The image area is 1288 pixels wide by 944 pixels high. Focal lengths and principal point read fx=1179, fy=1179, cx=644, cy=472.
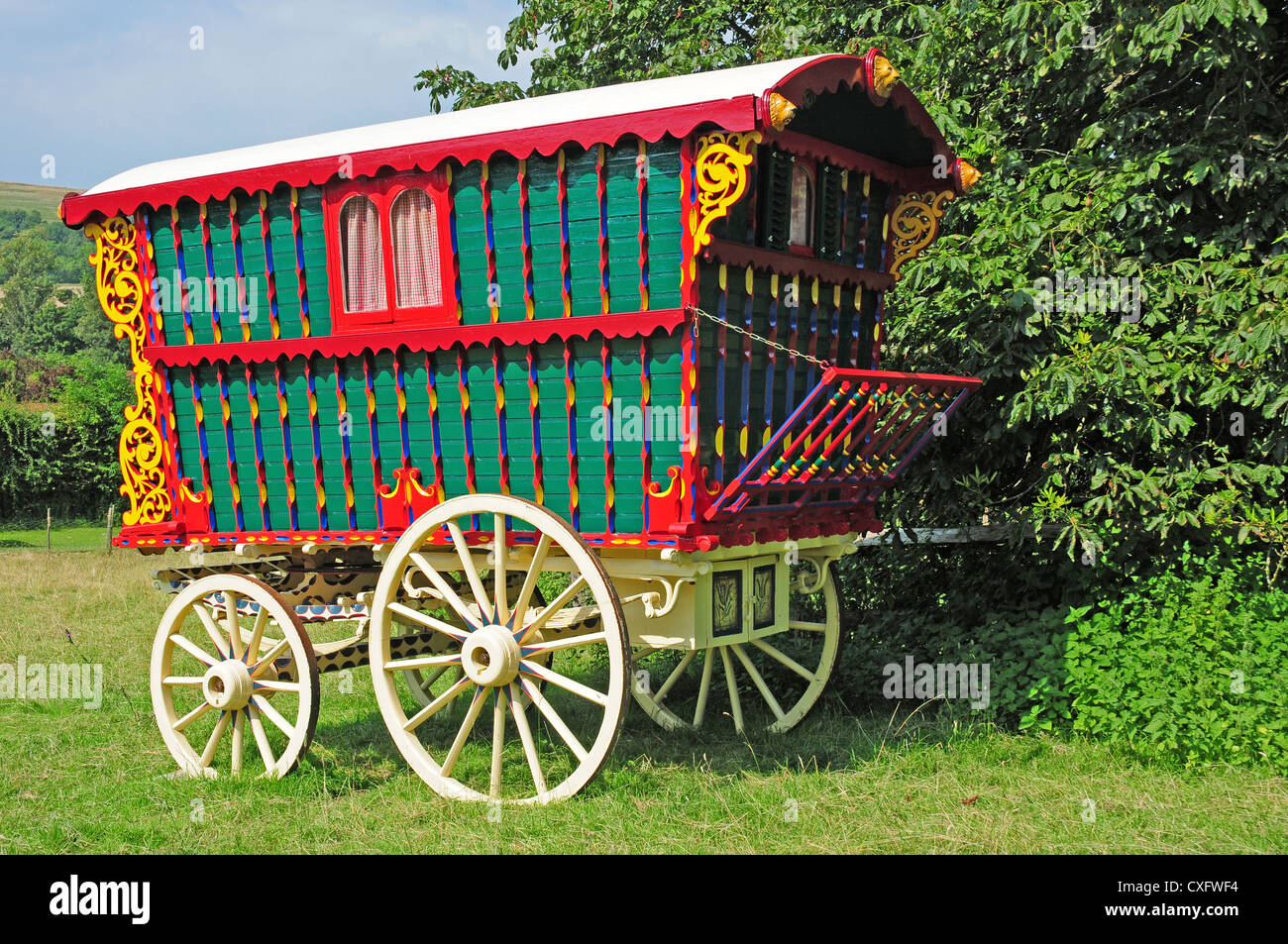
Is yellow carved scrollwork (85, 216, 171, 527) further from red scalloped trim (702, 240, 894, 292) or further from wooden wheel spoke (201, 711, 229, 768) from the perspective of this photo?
red scalloped trim (702, 240, 894, 292)

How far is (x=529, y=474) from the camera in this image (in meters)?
6.33

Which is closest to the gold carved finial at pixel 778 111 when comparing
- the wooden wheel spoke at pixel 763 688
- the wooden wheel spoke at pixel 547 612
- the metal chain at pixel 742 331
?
the metal chain at pixel 742 331

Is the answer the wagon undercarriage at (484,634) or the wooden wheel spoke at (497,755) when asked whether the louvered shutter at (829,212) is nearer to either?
the wagon undercarriage at (484,634)

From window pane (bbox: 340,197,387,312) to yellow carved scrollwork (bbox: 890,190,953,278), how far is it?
306 cm

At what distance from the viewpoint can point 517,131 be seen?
19.7 feet

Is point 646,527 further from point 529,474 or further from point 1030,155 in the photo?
point 1030,155

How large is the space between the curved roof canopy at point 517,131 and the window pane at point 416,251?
0.21 m

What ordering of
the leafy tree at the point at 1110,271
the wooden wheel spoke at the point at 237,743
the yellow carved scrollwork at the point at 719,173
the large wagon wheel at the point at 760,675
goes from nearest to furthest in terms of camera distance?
the yellow carved scrollwork at the point at 719,173 → the wooden wheel spoke at the point at 237,743 → the leafy tree at the point at 1110,271 → the large wagon wheel at the point at 760,675

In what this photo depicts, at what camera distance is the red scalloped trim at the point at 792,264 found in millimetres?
5848

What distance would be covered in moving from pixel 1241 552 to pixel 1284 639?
3.41 feet

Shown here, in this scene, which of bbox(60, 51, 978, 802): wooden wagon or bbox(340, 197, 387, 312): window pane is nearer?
bbox(60, 51, 978, 802): wooden wagon

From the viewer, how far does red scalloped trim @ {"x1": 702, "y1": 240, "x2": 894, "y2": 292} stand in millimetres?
5848

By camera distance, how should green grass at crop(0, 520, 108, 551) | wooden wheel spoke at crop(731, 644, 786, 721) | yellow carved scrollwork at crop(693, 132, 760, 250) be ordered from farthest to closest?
green grass at crop(0, 520, 108, 551) → wooden wheel spoke at crop(731, 644, 786, 721) → yellow carved scrollwork at crop(693, 132, 760, 250)

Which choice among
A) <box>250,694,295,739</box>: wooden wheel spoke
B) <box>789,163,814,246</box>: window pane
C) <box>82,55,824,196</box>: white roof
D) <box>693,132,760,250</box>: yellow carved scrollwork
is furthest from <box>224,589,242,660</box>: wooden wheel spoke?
<box>789,163,814,246</box>: window pane
